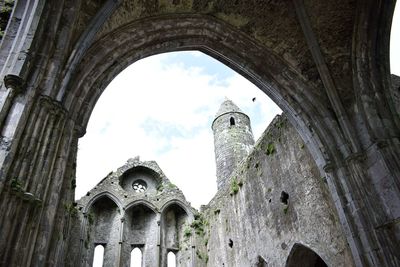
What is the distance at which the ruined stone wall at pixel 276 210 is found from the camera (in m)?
6.16

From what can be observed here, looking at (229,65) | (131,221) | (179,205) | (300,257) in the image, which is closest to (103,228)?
(131,221)

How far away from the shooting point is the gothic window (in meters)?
14.9

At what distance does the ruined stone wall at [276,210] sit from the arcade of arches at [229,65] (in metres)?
→ 0.75

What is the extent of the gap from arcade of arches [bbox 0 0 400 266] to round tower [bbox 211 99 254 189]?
8.26m

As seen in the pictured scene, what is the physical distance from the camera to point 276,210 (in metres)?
7.84

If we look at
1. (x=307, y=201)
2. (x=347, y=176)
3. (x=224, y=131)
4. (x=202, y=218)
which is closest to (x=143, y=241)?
(x=202, y=218)

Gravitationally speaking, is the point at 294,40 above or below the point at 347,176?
above

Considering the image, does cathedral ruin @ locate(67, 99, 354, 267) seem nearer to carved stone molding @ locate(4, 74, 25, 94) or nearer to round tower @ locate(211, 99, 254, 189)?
round tower @ locate(211, 99, 254, 189)

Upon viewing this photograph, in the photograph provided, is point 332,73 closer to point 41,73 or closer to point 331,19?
point 331,19

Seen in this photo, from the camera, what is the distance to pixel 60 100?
3.93m

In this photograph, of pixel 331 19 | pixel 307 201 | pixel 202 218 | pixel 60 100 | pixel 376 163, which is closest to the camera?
pixel 60 100

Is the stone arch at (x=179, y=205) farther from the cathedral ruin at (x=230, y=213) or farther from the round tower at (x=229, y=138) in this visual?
the round tower at (x=229, y=138)

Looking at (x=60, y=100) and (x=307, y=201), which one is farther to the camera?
(x=307, y=201)

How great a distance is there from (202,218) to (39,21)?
1081 cm
